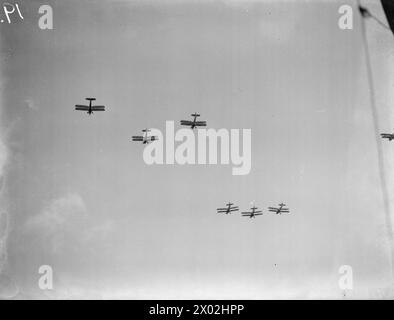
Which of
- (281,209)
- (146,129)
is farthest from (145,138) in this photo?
(281,209)

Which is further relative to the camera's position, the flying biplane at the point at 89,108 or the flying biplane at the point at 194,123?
the flying biplane at the point at 89,108

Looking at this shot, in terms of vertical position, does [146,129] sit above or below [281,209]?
above

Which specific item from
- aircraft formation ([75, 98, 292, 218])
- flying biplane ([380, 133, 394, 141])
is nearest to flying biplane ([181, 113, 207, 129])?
aircraft formation ([75, 98, 292, 218])

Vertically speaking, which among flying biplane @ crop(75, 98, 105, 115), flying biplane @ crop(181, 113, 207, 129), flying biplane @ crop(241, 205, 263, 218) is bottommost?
flying biplane @ crop(241, 205, 263, 218)

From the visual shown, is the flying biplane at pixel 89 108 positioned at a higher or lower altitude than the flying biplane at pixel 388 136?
higher

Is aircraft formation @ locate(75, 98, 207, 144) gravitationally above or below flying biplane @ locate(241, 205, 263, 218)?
above

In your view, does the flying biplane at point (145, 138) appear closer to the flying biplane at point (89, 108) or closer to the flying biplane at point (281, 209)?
the flying biplane at point (89, 108)

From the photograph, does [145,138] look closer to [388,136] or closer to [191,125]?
[191,125]

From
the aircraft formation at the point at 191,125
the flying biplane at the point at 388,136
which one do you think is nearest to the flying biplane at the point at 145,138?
the aircraft formation at the point at 191,125

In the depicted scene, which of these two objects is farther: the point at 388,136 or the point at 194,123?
the point at 194,123

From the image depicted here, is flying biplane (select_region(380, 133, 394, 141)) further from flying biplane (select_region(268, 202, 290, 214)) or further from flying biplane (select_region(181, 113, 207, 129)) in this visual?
flying biplane (select_region(181, 113, 207, 129))
